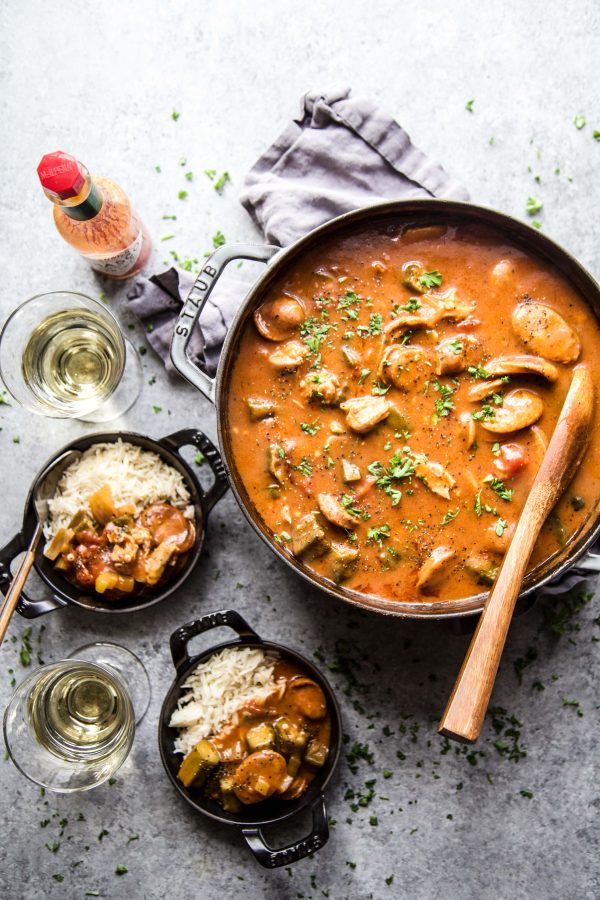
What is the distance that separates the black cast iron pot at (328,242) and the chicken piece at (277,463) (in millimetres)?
149

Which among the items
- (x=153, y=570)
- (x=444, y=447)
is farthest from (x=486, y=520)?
(x=153, y=570)

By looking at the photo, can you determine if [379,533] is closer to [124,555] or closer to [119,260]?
[124,555]

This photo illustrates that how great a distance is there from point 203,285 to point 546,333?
143 cm

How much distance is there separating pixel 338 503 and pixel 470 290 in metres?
1.05

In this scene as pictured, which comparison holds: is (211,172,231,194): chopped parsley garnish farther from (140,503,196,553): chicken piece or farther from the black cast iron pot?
(140,503,196,553): chicken piece

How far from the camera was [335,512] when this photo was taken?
10.5ft

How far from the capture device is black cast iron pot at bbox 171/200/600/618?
3.17m

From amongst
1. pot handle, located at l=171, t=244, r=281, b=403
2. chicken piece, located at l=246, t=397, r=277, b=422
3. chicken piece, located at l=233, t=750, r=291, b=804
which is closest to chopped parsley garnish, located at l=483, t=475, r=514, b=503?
chicken piece, located at l=246, t=397, r=277, b=422

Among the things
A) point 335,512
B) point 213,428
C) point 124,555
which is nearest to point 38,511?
point 124,555

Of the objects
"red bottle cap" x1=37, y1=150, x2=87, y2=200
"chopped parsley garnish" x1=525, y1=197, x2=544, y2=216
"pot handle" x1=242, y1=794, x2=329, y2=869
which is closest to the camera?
"red bottle cap" x1=37, y1=150, x2=87, y2=200

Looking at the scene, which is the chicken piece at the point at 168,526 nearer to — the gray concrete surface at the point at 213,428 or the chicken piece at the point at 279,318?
the gray concrete surface at the point at 213,428

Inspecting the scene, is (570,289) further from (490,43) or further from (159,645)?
(159,645)

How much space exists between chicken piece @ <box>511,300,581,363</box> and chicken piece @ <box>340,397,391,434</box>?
63cm

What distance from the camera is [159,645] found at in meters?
3.88
